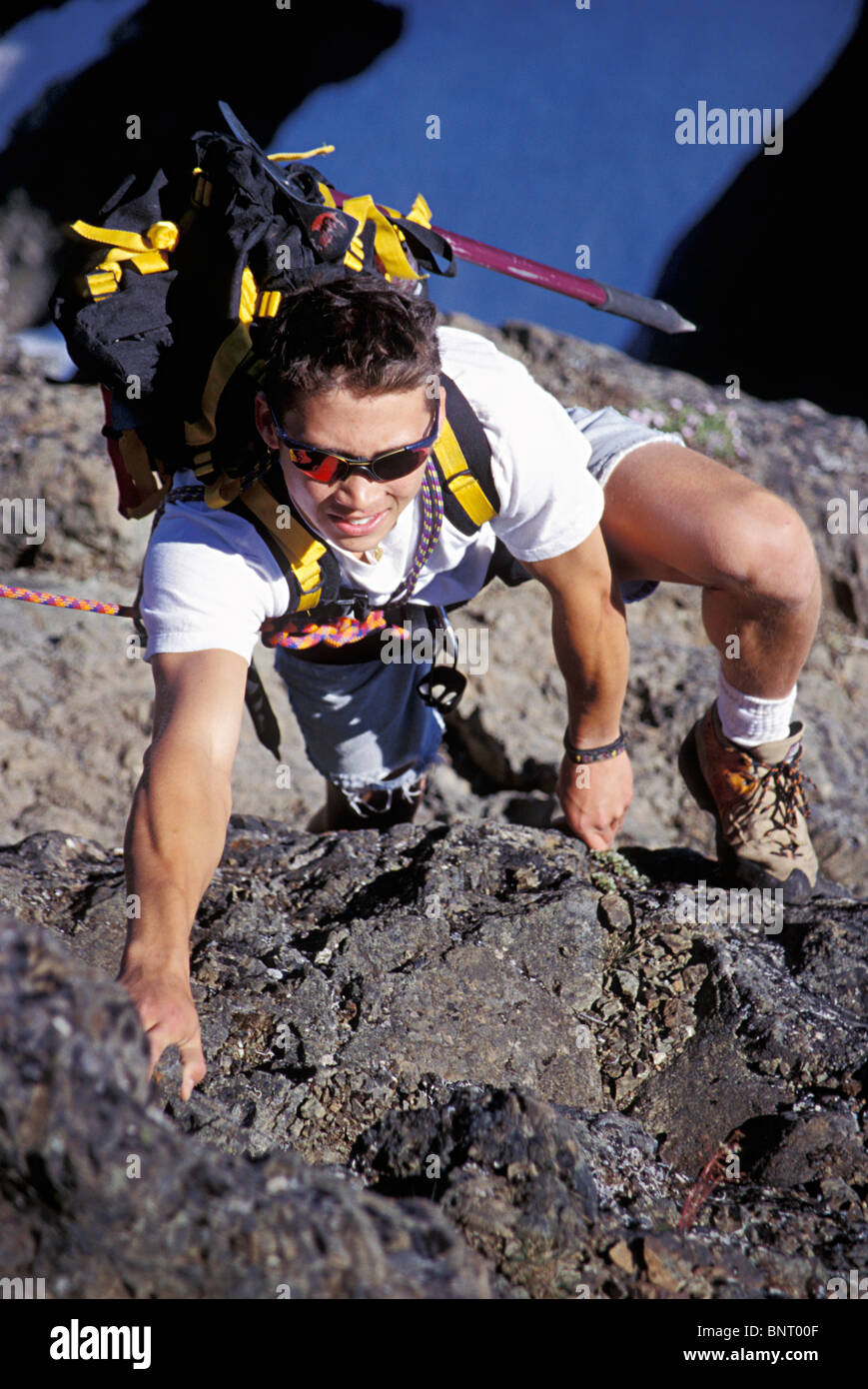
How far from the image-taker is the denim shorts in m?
3.08

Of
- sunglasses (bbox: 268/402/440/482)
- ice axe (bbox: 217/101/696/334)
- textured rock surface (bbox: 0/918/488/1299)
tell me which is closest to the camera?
textured rock surface (bbox: 0/918/488/1299)

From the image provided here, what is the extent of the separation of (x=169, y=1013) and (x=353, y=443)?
43.8 inches

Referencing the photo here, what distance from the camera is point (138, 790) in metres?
1.84

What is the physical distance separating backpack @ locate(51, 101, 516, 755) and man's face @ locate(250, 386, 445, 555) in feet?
0.27

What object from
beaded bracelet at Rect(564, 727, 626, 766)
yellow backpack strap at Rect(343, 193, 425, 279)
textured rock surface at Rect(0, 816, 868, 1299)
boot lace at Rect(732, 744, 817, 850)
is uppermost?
yellow backpack strap at Rect(343, 193, 425, 279)

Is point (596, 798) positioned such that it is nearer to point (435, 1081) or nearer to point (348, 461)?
point (435, 1081)

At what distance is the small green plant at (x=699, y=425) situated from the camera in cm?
550

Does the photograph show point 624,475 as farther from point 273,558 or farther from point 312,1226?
point 312,1226

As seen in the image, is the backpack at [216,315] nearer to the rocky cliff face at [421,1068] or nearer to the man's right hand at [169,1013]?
the rocky cliff face at [421,1068]

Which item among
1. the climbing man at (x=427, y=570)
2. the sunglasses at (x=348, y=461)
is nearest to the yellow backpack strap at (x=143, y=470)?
the climbing man at (x=427, y=570)

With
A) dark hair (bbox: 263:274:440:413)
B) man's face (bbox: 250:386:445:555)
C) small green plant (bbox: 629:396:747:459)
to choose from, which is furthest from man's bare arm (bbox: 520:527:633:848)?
small green plant (bbox: 629:396:747:459)

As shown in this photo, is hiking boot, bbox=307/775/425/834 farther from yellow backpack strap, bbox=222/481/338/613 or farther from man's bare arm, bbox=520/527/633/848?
yellow backpack strap, bbox=222/481/338/613

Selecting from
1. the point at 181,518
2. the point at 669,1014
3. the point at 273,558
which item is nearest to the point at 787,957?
the point at 669,1014
